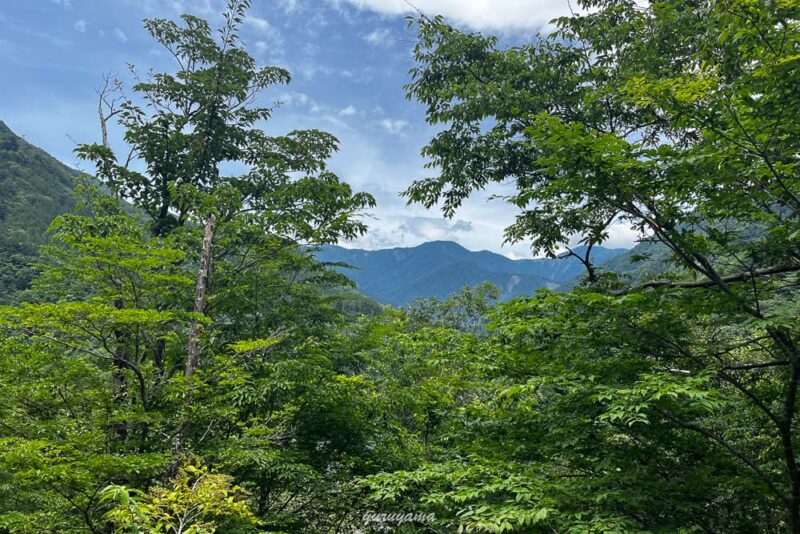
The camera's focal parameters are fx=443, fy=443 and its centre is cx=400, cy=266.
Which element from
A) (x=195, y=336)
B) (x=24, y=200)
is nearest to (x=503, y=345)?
(x=195, y=336)

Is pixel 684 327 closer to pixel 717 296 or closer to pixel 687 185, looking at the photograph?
pixel 717 296

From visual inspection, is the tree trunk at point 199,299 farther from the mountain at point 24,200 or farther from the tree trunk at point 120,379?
the mountain at point 24,200

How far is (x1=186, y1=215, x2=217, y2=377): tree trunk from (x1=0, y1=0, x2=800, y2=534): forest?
7cm

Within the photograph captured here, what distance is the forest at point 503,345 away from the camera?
4.55 meters

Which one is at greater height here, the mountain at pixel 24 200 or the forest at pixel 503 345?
the mountain at pixel 24 200

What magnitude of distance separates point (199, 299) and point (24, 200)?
99.5 metres

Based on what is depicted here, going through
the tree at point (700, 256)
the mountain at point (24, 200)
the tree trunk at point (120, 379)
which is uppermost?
the mountain at point (24, 200)

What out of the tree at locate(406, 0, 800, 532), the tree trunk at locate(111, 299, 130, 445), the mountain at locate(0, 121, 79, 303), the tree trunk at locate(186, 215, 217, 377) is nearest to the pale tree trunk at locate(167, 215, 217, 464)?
the tree trunk at locate(186, 215, 217, 377)

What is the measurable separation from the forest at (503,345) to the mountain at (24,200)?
5800 cm

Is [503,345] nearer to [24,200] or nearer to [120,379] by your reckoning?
[120,379]

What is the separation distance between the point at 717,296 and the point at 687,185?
127 cm

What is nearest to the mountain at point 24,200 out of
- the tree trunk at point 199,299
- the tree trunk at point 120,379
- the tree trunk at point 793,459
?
the tree trunk at point 120,379

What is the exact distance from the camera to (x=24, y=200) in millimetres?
82500

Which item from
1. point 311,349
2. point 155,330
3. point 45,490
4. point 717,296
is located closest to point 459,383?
point 311,349
